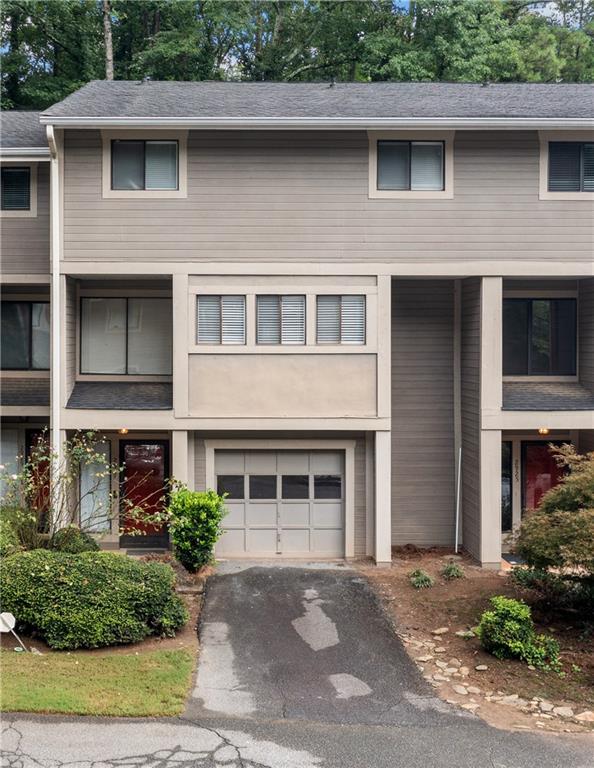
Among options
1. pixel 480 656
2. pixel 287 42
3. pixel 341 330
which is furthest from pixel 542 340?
pixel 287 42

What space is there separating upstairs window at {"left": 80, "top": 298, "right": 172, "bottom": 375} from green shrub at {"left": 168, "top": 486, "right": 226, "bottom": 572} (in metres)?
3.22

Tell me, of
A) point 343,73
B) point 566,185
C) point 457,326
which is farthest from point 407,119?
point 343,73

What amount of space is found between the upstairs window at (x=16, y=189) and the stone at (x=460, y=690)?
1112 cm

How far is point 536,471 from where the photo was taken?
14.9 metres

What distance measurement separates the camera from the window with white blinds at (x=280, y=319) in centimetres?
1332

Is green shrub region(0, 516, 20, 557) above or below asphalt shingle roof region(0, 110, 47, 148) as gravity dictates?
below

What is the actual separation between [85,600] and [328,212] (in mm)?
7816

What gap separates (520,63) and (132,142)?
17.0 metres

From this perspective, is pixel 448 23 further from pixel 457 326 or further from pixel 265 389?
pixel 265 389

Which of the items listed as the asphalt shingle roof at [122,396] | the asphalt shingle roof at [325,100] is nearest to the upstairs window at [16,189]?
the asphalt shingle roof at [325,100]

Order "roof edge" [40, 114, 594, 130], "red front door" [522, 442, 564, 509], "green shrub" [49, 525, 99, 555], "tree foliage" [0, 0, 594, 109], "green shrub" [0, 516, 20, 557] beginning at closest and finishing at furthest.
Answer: "green shrub" [0, 516, 20, 557], "green shrub" [49, 525, 99, 555], "roof edge" [40, 114, 594, 130], "red front door" [522, 442, 564, 509], "tree foliage" [0, 0, 594, 109]

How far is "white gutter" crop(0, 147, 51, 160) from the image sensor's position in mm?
13148

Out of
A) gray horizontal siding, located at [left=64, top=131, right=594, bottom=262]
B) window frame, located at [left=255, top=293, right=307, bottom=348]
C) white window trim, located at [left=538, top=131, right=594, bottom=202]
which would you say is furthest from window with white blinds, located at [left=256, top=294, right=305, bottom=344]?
white window trim, located at [left=538, top=131, right=594, bottom=202]

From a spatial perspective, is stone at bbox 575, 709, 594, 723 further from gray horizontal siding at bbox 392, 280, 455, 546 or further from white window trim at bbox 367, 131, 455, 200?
white window trim at bbox 367, 131, 455, 200
